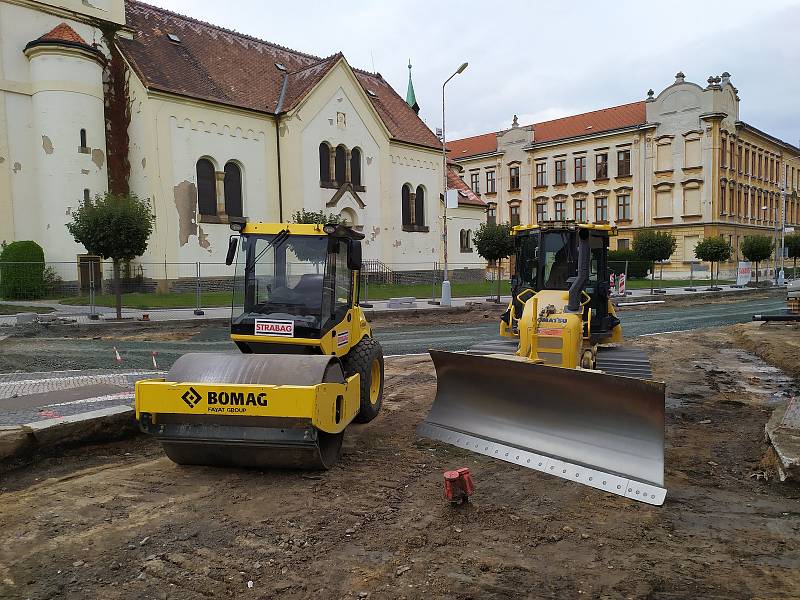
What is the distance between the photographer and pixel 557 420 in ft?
20.2

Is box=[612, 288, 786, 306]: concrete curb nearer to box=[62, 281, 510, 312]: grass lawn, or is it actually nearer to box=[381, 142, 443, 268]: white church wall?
box=[62, 281, 510, 312]: grass lawn

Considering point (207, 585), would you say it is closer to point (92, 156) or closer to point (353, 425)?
point (353, 425)

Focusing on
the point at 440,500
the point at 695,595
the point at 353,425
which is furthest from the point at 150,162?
the point at 695,595

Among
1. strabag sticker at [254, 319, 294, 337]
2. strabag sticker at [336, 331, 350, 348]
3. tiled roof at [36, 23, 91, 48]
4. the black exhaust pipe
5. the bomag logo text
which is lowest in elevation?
the bomag logo text

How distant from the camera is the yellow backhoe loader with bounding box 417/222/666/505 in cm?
550

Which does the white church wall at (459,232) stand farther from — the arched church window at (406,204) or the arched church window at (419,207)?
the arched church window at (406,204)

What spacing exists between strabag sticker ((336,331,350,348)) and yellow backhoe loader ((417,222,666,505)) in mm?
1126

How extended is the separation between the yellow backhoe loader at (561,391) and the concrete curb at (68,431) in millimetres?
3577

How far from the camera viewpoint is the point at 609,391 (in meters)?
5.77

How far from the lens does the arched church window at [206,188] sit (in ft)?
99.4

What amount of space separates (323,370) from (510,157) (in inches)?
2537

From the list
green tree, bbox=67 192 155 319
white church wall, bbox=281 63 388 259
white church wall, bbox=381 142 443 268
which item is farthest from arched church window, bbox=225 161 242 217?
green tree, bbox=67 192 155 319

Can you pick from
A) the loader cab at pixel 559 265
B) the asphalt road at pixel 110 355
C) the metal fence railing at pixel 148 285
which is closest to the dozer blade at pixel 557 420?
the loader cab at pixel 559 265

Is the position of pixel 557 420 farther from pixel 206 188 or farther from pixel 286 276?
pixel 206 188
